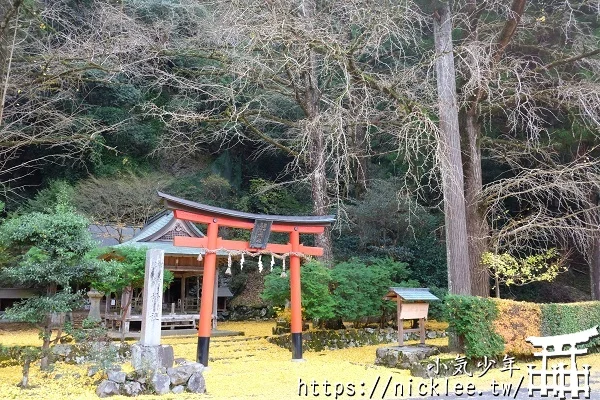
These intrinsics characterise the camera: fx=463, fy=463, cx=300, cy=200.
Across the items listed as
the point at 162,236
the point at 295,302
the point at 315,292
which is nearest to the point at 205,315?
the point at 295,302

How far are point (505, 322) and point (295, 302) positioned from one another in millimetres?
3996

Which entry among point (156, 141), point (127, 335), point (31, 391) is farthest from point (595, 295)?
point (156, 141)

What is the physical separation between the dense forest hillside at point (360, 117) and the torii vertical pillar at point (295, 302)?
1.24 metres

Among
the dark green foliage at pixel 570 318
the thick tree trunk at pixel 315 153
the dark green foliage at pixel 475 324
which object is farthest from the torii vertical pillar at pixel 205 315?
the dark green foliage at pixel 570 318

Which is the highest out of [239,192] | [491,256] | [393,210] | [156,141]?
[156,141]

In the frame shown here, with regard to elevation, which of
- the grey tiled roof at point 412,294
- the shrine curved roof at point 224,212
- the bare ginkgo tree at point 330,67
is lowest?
the grey tiled roof at point 412,294

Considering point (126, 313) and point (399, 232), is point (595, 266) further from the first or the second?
point (126, 313)

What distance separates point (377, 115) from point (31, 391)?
8.69m

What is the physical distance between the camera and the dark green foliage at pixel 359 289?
36.1 feet

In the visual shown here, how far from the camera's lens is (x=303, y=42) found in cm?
921

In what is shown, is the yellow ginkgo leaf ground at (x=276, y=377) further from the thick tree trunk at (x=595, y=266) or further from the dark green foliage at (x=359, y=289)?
the thick tree trunk at (x=595, y=266)

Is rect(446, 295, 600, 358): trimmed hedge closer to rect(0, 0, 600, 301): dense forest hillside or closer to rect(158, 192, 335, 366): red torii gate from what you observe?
rect(0, 0, 600, 301): dense forest hillside

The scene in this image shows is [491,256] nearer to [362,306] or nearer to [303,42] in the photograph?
[362,306]

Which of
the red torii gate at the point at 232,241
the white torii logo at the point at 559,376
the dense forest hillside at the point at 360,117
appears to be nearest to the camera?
the white torii logo at the point at 559,376
